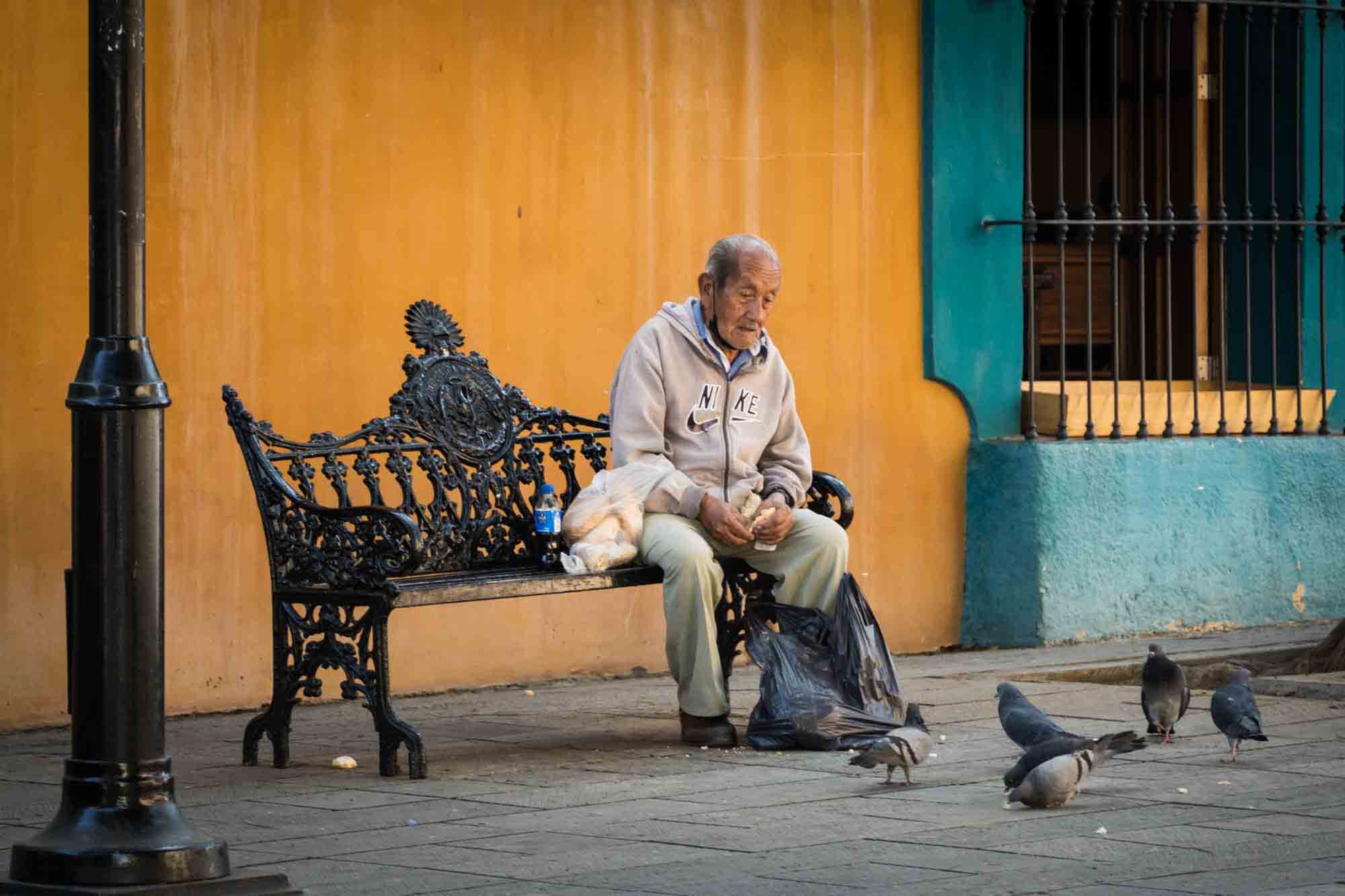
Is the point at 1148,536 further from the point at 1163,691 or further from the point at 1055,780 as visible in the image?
the point at 1055,780

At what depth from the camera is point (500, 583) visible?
6660 millimetres

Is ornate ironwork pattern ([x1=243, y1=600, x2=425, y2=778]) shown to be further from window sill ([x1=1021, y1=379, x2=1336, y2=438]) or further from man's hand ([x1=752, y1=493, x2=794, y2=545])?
window sill ([x1=1021, y1=379, x2=1336, y2=438])

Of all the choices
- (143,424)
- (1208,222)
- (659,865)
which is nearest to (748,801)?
(659,865)

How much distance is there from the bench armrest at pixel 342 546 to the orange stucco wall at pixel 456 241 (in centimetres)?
118

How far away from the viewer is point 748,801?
590cm

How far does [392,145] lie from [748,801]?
3.30m

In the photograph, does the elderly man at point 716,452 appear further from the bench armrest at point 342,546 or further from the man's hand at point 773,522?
the bench armrest at point 342,546

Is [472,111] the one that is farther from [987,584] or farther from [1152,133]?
[1152,133]

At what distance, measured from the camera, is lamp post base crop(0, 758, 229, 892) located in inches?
178

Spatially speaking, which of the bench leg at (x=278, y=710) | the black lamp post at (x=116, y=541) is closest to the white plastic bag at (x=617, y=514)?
the bench leg at (x=278, y=710)

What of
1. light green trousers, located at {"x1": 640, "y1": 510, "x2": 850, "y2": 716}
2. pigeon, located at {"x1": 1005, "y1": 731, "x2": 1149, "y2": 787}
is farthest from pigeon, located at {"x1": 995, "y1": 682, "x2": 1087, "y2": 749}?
light green trousers, located at {"x1": 640, "y1": 510, "x2": 850, "y2": 716}

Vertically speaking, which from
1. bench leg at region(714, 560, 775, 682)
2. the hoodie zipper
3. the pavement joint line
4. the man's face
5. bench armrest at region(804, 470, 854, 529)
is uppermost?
the man's face

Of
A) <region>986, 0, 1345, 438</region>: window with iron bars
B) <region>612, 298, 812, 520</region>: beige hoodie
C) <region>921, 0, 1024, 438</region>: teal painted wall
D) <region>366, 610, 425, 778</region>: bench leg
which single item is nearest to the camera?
<region>366, 610, 425, 778</region>: bench leg

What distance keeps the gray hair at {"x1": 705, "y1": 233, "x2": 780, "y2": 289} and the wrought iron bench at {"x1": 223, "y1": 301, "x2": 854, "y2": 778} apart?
77 cm
